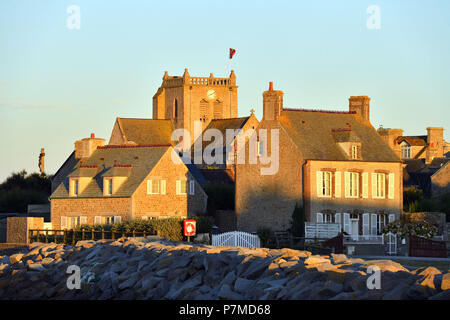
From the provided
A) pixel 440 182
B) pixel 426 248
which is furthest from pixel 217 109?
pixel 426 248

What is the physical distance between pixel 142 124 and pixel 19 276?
6610 centimetres

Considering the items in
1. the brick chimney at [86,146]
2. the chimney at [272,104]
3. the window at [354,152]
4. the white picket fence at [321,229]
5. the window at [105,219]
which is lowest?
the white picket fence at [321,229]

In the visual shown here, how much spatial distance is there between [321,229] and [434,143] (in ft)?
149

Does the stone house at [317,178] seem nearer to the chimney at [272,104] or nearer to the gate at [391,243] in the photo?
the chimney at [272,104]

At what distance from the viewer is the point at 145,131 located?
4031 inches

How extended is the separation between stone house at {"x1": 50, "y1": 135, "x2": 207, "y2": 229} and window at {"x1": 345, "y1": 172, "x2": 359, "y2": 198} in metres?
10.2

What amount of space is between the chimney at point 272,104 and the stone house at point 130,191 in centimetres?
717

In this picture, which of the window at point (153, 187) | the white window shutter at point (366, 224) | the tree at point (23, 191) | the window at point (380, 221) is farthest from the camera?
the tree at point (23, 191)

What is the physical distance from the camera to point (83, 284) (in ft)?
110

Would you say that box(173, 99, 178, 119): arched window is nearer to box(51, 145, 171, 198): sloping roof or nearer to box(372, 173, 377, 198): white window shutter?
box(51, 145, 171, 198): sloping roof

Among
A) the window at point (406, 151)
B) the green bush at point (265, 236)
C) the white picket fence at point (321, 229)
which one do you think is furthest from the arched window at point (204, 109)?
the white picket fence at point (321, 229)

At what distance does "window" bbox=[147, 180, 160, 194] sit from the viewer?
55.9 m

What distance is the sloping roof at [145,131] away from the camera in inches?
3903

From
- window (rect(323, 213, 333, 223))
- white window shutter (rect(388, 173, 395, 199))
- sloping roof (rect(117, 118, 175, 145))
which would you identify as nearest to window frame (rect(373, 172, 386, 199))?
white window shutter (rect(388, 173, 395, 199))
